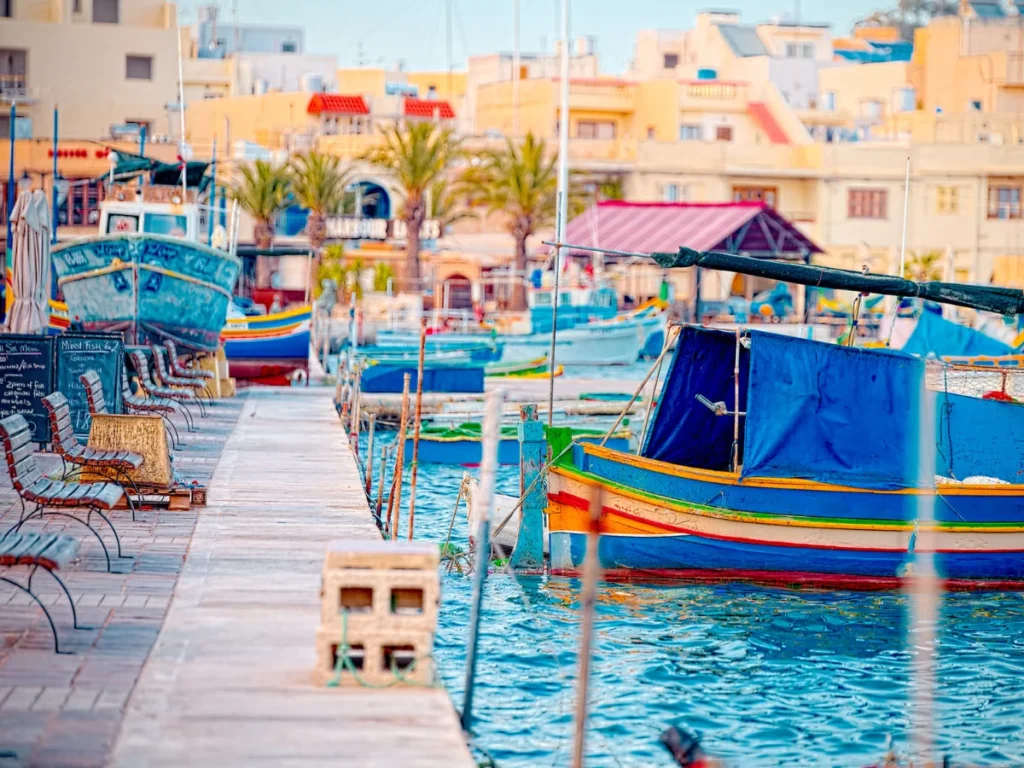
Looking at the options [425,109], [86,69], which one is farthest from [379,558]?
[425,109]

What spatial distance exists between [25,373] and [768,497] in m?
8.97

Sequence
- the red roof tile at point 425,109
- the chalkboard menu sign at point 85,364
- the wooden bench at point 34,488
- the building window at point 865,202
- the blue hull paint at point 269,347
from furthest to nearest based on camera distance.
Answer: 1. the red roof tile at point 425,109
2. the building window at point 865,202
3. the blue hull paint at point 269,347
4. the chalkboard menu sign at point 85,364
5. the wooden bench at point 34,488

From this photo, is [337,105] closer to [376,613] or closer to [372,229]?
[372,229]

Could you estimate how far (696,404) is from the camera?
62.3 feet

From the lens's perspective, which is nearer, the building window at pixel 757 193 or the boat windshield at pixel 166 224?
the boat windshield at pixel 166 224

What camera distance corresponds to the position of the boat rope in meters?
8.80

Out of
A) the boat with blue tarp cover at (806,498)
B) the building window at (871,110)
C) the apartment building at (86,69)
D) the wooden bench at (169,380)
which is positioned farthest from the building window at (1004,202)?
the boat with blue tarp cover at (806,498)

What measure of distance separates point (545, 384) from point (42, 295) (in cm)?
1931

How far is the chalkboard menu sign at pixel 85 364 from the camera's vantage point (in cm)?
1941

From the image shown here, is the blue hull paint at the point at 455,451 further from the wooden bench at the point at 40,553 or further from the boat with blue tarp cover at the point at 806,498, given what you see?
the wooden bench at the point at 40,553

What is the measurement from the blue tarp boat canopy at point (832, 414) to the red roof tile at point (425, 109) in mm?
61385

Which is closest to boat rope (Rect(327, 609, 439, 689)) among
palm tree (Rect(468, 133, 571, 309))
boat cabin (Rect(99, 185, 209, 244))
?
boat cabin (Rect(99, 185, 209, 244))

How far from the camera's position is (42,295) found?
21.8 meters

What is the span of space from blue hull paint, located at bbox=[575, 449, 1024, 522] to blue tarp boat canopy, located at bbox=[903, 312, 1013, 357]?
19349 mm
